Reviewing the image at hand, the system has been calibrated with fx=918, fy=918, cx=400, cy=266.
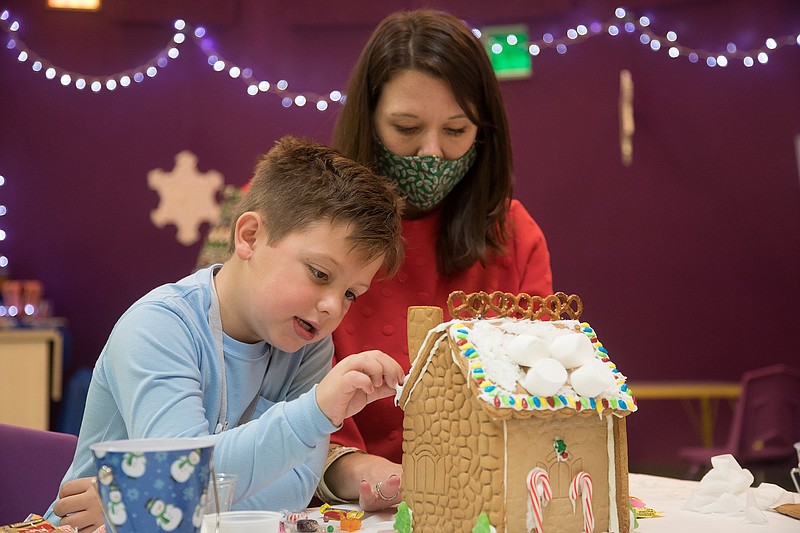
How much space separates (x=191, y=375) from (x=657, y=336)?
435 cm

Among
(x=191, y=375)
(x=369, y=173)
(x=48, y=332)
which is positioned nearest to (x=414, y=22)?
(x=369, y=173)

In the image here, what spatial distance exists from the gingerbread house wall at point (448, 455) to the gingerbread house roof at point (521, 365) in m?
0.02

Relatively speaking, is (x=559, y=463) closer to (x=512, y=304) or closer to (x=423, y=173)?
(x=512, y=304)

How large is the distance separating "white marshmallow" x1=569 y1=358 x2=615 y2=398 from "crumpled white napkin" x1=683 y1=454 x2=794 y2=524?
0.35 m

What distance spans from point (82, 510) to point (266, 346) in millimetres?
406

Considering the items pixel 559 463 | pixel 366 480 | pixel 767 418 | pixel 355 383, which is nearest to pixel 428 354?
pixel 355 383

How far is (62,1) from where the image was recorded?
5355mm

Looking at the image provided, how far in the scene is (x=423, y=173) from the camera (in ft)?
6.01

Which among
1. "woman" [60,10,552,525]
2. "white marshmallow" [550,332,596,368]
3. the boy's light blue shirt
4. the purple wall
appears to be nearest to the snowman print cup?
the boy's light blue shirt

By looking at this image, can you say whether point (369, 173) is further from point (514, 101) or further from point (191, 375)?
point (514, 101)

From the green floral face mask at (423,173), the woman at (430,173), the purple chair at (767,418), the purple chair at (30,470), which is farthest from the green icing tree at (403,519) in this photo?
the purple chair at (767,418)

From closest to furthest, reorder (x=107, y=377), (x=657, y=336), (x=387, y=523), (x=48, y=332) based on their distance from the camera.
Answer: (x=387, y=523)
(x=107, y=377)
(x=48, y=332)
(x=657, y=336)

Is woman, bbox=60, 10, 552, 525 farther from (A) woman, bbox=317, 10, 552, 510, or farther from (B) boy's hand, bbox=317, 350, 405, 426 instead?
(B) boy's hand, bbox=317, 350, 405, 426

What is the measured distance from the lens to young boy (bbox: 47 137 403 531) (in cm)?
125
